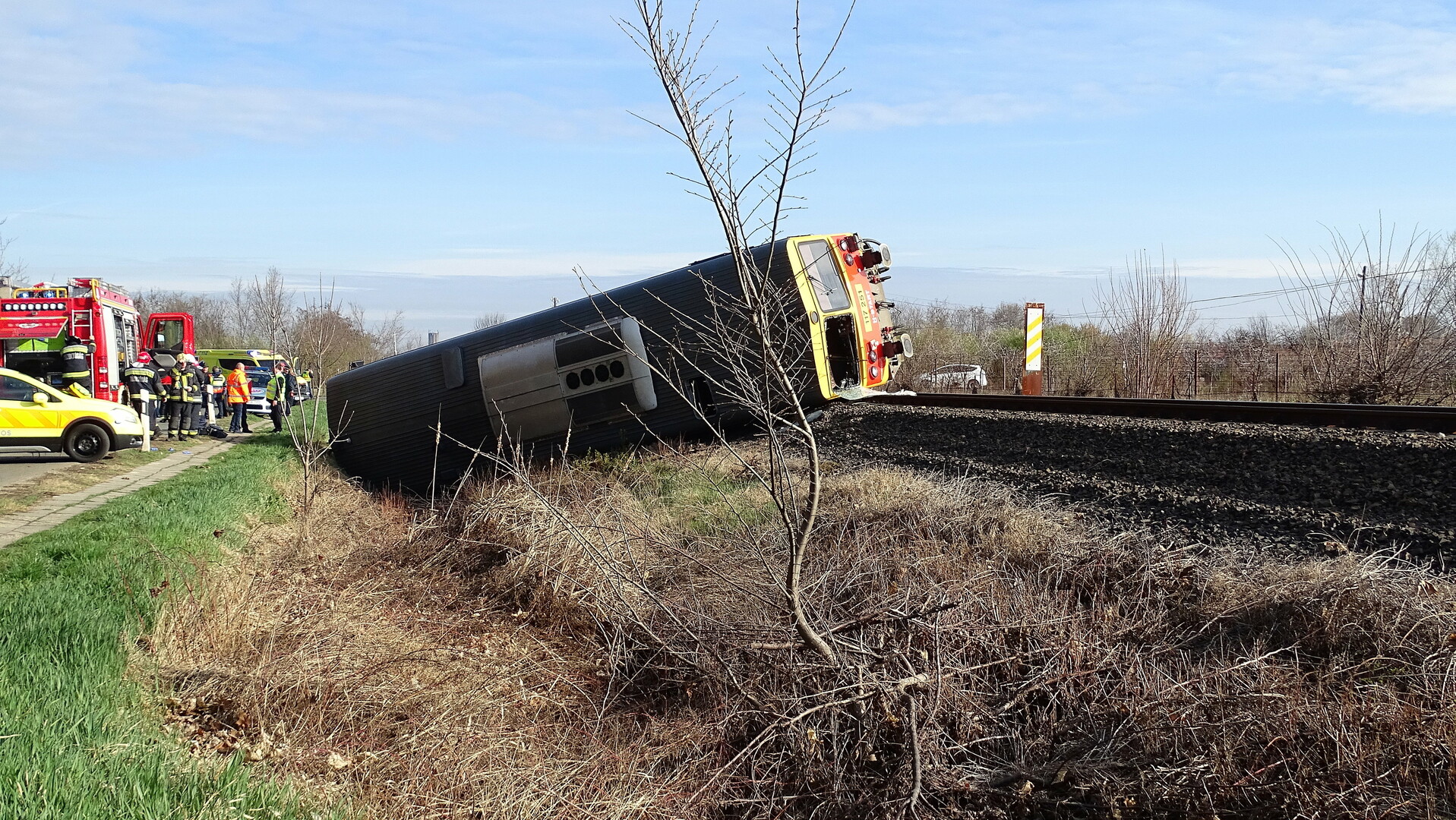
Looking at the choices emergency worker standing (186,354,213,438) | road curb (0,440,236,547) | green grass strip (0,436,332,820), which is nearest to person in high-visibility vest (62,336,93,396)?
emergency worker standing (186,354,213,438)

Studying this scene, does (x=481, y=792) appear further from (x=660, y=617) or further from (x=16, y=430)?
(x=16, y=430)

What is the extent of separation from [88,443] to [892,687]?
1505 centimetres

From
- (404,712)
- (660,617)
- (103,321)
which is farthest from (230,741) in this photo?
(103,321)

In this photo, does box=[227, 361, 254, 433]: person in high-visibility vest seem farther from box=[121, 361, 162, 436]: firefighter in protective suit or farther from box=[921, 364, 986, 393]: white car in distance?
box=[921, 364, 986, 393]: white car in distance

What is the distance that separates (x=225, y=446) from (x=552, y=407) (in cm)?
1021

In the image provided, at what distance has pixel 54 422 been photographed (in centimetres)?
1488

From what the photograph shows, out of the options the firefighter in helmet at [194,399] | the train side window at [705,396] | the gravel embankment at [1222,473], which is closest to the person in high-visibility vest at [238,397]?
the firefighter in helmet at [194,399]

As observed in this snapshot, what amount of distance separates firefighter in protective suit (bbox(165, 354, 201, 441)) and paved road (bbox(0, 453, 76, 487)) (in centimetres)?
342

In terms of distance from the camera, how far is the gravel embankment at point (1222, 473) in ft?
20.1

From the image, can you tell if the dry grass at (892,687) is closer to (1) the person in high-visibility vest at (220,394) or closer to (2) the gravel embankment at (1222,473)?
(2) the gravel embankment at (1222,473)

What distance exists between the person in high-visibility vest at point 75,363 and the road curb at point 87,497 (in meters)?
2.58

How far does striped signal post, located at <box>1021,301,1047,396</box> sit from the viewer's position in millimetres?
17969

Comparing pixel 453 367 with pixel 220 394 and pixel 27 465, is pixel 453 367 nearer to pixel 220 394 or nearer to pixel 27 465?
pixel 27 465

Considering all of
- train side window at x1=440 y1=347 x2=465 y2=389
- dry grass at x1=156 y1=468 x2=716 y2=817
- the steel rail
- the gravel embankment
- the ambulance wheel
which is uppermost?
train side window at x1=440 y1=347 x2=465 y2=389
